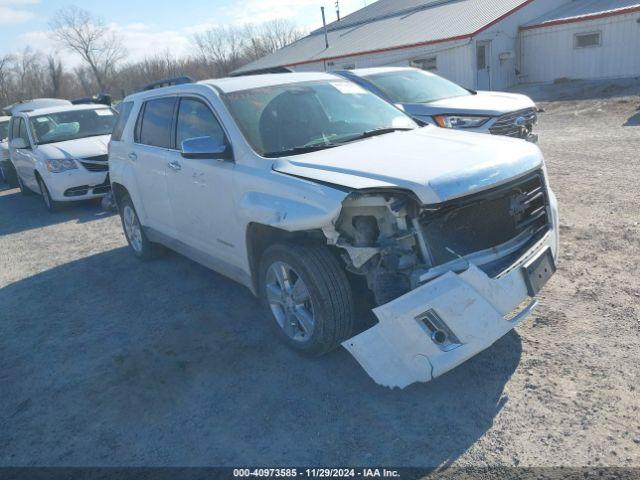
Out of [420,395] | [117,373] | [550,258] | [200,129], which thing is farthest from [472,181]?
[117,373]

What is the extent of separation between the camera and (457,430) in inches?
115

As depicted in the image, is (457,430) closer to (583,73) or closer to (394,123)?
(394,123)

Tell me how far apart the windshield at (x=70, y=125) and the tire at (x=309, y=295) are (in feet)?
27.7

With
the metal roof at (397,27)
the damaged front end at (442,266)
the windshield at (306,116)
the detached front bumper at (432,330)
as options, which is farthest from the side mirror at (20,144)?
the metal roof at (397,27)

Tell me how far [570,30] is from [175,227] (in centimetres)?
2279

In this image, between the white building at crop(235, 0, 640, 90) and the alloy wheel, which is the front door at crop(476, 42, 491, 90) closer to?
the white building at crop(235, 0, 640, 90)

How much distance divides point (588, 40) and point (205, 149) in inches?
908

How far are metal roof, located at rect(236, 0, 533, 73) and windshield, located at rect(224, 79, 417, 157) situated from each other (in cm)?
1824

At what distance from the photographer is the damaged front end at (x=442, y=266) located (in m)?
2.94

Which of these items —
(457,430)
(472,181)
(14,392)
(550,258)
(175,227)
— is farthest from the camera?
(175,227)

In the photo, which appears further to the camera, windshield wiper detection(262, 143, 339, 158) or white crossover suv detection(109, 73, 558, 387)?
windshield wiper detection(262, 143, 339, 158)

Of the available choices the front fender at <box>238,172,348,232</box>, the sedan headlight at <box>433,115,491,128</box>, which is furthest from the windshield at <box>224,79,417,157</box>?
Answer: the sedan headlight at <box>433,115,491,128</box>

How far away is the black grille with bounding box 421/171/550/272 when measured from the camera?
326 cm

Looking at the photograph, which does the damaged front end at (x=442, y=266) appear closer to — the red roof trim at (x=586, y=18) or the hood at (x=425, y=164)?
the hood at (x=425, y=164)
